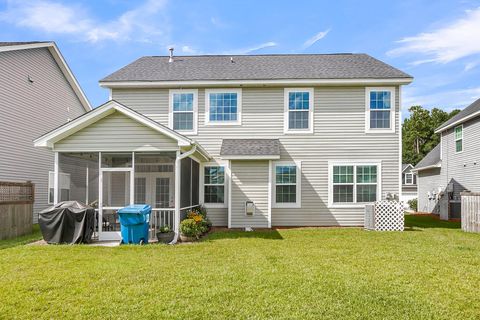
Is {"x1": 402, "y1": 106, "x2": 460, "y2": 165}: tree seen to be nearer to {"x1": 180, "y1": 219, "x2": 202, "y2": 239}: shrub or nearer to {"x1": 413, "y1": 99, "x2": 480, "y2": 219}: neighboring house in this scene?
{"x1": 413, "y1": 99, "x2": 480, "y2": 219}: neighboring house

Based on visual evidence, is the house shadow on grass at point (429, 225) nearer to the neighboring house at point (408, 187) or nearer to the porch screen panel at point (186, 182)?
the porch screen panel at point (186, 182)

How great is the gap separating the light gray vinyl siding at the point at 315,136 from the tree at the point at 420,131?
1569 inches

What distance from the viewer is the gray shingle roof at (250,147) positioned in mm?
13273

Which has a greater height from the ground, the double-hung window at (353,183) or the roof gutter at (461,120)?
the roof gutter at (461,120)

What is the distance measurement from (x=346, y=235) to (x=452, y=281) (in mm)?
5519

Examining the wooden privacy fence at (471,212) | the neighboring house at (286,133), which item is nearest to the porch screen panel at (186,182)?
the neighboring house at (286,133)

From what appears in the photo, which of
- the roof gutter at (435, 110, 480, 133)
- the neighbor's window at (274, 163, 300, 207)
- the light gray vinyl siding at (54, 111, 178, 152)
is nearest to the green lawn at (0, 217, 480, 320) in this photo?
the light gray vinyl siding at (54, 111, 178, 152)

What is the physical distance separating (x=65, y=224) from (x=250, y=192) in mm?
6395

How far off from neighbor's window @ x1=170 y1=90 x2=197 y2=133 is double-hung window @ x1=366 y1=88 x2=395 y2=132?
697 centimetres

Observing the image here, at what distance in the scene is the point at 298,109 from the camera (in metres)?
14.5

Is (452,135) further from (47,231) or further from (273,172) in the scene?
(47,231)

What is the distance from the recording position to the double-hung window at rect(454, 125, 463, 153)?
19.4m

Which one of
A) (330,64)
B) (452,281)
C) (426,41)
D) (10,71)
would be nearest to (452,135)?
(426,41)

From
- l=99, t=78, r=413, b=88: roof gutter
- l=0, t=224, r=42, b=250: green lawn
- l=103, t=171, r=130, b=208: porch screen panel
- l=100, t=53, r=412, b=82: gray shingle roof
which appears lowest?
l=0, t=224, r=42, b=250: green lawn
